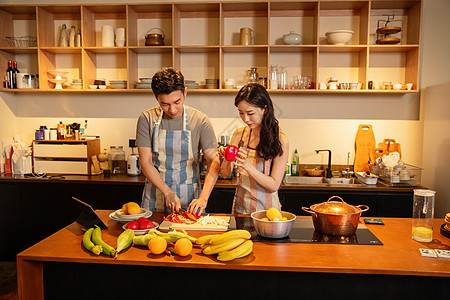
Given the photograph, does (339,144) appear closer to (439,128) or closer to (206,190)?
(439,128)

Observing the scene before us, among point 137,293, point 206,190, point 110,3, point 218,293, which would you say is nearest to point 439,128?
point 206,190

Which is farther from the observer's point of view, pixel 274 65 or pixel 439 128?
pixel 274 65

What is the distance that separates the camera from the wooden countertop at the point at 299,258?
5.40ft

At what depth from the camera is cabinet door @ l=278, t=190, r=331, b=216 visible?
3664 millimetres

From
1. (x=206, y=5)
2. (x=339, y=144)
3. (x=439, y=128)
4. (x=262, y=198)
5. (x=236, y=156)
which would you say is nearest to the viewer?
(x=236, y=156)

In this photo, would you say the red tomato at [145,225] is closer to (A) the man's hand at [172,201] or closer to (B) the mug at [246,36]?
(A) the man's hand at [172,201]

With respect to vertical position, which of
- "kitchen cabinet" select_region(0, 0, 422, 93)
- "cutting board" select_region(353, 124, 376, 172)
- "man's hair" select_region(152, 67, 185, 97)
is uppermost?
"kitchen cabinet" select_region(0, 0, 422, 93)

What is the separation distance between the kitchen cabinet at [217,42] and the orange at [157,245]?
8.27 feet

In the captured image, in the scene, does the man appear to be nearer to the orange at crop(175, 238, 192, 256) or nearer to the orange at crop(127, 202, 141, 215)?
the orange at crop(127, 202, 141, 215)

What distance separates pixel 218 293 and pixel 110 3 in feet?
11.4

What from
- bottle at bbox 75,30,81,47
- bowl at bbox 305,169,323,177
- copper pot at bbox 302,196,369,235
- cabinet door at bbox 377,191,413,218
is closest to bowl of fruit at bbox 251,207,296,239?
copper pot at bbox 302,196,369,235

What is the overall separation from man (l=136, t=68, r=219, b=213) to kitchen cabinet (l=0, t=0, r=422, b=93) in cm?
146

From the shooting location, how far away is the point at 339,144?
14.1 ft

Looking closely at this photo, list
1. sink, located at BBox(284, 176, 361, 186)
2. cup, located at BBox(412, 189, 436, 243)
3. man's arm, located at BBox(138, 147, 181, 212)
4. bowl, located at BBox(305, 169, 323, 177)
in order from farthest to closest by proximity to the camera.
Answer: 1. bowl, located at BBox(305, 169, 323, 177)
2. sink, located at BBox(284, 176, 361, 186)
3. man's arm, located at BBox(138, 147, 181, 212)
4. cup, located at BBox(412, 189, 436, 243)
